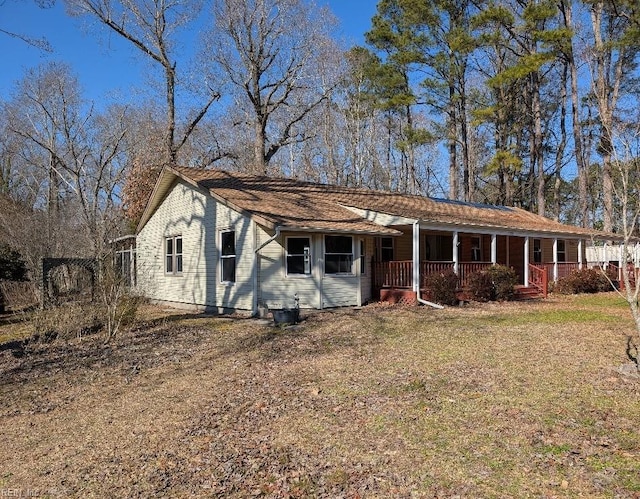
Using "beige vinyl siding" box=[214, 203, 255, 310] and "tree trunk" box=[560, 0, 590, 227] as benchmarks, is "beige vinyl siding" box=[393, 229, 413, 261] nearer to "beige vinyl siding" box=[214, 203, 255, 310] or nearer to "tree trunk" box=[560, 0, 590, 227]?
"beige vinyl siding" box=[214, 203, 255, 310]

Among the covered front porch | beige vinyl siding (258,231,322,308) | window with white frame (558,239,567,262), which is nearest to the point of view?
beige vinyl siding (258,231,322,308)

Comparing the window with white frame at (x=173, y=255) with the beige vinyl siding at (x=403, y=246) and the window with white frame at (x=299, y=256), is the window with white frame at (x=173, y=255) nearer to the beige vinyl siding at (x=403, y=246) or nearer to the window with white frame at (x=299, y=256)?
the window with white frame at (x=299, y=256)

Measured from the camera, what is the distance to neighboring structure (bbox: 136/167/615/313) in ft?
46.2

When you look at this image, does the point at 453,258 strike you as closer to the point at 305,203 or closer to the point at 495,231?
the point at 495,231

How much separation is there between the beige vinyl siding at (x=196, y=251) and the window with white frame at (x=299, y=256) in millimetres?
→ 1101

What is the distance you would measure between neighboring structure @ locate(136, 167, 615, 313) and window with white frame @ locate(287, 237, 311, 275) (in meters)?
0.03

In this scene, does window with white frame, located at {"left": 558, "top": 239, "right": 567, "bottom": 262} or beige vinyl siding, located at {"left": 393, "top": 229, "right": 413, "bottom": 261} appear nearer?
beige vinyl siding, located at {"left": 393, "top": 229, "right": 413, "bottom": 261}

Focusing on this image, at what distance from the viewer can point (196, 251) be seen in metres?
16.3

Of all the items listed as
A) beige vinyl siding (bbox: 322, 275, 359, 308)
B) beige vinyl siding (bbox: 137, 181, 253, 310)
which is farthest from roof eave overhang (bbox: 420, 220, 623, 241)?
beige vinyl siding (bbox: 137, 181, 253, 310)

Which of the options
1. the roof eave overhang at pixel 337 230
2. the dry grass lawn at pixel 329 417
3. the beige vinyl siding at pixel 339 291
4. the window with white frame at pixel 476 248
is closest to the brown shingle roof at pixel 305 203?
the roof eave overhang at pixel 337 230

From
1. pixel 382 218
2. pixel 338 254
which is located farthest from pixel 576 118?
pixel 338 254

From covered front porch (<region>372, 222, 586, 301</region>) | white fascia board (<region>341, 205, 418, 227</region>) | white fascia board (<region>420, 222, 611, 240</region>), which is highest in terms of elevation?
white fascia board (<region>341, 205, 418, 227</region>)

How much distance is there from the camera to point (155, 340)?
421 inches

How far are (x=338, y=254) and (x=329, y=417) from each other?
929 centimetres
